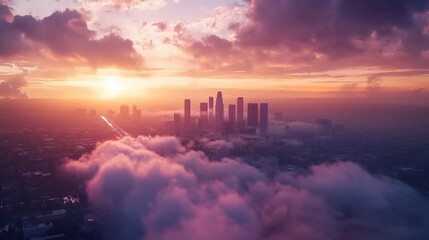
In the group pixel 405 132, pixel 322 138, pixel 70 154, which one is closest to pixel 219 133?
pixel 322 138

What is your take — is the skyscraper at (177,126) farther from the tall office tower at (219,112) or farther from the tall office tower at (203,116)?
the tall office tower at (219,112)

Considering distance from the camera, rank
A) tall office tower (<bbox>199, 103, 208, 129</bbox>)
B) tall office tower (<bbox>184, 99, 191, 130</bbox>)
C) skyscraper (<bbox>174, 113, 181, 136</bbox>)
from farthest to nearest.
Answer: tall office tower (<bbox>184, 99, 191, 130</bbox>) < tall office tower (<bbox>199, 103, 208, 129</bbox>) < skyscraper (<bbox>174, 113, 181, 136</bbox>)

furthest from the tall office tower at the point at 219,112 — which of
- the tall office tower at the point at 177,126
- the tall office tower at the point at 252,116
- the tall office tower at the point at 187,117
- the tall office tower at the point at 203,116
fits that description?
the tall office tower at the point at 177,126

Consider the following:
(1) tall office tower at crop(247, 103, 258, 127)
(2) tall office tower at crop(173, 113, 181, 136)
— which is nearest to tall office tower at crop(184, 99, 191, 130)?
(2) tall office tower at crop(173, 113, 181, 136)

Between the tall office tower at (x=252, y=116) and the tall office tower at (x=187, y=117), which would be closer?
the tall office tower at (x=187, y=117)

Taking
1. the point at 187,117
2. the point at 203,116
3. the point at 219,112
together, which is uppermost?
the point at 219,112

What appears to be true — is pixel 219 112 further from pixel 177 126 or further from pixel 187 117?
pixel 177 126

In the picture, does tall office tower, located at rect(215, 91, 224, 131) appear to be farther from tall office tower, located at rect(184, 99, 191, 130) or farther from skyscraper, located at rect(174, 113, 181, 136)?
skyscraper, located at rect(174, 113, 181, 136)

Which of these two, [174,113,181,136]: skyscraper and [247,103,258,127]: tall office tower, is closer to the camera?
[174,113,181,136]: skyscraper

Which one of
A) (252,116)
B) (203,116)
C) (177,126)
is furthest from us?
(252,116)

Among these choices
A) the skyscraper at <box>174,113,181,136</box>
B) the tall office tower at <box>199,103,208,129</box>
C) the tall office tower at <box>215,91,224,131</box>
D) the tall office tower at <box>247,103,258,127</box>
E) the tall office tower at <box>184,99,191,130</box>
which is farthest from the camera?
the tall office tower at <box>247,103,258,127</box>

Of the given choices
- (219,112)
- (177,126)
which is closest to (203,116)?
(219,112)
